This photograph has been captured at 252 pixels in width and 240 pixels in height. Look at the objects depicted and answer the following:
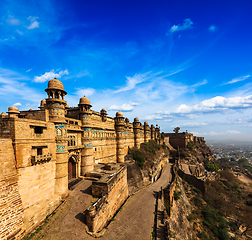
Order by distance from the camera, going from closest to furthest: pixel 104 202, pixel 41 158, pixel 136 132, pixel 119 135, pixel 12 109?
pixel 41 158 → pixel 104 202 → pixel 12 109 → pixel 119 135 → pixel 136 132

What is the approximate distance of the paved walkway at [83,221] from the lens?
10.6 meters

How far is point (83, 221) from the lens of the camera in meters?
11.9

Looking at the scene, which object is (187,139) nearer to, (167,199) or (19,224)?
(167,199)

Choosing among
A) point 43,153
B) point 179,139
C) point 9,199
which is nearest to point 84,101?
point 43,153

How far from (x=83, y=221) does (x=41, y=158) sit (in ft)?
22.3

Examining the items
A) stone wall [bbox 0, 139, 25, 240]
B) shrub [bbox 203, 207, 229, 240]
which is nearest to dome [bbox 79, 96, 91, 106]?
stone wall [bbox 0, 139, 25, 240]

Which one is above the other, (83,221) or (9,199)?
(9,199)

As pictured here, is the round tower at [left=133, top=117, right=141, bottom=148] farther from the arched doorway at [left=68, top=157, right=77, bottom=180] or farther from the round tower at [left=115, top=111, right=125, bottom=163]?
the arched doorway at [left=68, top=157, right=77, bottom=180]

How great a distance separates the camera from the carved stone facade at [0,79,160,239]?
398 inches

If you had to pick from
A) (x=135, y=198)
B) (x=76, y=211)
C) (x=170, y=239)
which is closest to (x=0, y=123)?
(x=76, y=211)

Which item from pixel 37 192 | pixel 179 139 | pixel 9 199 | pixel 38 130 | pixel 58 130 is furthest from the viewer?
pixel 179 139

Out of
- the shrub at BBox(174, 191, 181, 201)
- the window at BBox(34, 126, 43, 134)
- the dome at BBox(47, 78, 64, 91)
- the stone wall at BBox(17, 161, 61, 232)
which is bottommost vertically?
the shrub at BBox(174, 191, 181, 201)

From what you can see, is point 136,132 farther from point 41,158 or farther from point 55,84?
point 41,158

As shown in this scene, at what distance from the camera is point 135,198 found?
70.0 ft
